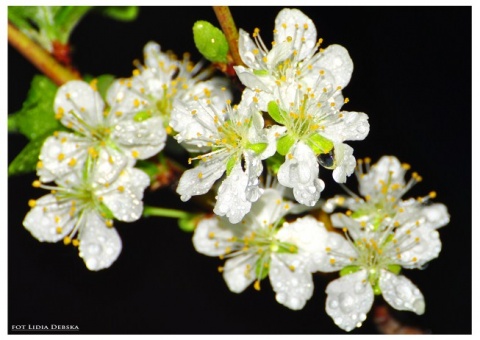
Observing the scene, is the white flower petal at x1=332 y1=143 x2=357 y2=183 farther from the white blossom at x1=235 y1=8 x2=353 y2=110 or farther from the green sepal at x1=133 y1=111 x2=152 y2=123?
the green sepal at x1=133 y1=111 x2=152 y2=123

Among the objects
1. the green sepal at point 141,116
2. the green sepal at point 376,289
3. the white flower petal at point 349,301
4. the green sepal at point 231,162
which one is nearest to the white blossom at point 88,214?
the green sepal at point 141,116

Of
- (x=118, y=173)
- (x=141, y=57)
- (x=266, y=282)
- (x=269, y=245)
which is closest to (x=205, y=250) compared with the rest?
(x=269, y=245)

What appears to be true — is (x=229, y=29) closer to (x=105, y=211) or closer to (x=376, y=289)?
(x=105, y=211)

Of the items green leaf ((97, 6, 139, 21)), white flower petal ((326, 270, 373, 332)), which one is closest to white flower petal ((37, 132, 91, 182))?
green leaf ((97, 6, 139, 21))

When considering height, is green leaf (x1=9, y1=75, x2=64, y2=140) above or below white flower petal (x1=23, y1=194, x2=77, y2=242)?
above

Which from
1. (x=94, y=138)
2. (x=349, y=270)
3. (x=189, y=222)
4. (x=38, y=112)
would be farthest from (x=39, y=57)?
(x=349, y=270)

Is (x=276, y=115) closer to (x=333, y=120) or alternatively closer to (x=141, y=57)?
(x=333, y=120)
